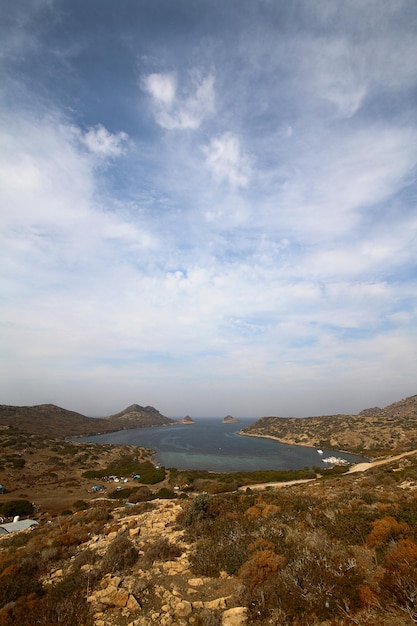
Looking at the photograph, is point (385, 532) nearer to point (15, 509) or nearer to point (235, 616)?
point (235, 616)

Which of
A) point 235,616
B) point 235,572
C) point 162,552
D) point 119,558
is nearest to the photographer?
point 235,616

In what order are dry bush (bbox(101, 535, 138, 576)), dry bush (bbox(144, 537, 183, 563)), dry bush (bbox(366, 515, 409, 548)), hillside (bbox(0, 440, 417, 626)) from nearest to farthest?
1. hillside (bbox(0, 440, 417, 626))
2. dry bush (bbox(366, 515, 409, 548))
3. dry bush (bbox(101, 535, 138, 576))
4. dry bush (bbox(144, 537, 183, 563))

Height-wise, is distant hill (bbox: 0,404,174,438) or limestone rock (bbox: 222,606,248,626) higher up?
limestone rock (bbox: 222,606,248,626)

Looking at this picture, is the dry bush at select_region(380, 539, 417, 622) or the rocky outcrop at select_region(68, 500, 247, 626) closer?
the dry bush at select_region(380, 539, 417, 622)

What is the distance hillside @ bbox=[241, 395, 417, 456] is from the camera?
8100cm

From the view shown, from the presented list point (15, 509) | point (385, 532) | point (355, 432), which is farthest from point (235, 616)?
point (355, 432)

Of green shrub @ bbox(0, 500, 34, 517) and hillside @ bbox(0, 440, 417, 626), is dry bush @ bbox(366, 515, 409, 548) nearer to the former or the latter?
hillside @ bbox(0, 440, 417, 626)

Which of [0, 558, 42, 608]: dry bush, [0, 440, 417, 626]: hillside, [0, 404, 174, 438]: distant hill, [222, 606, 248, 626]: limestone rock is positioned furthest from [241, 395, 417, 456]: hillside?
[0, 404, 174, 438]: distant hill

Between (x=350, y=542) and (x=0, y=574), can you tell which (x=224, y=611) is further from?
(x=0, y=574)

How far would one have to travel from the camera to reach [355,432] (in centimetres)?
9862

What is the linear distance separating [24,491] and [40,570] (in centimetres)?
3636

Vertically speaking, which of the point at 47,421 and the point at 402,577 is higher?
the point at 402,577

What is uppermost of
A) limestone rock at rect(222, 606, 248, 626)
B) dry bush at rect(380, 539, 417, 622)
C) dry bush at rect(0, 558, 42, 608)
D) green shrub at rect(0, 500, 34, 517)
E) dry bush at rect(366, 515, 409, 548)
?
dry bush at rect(380, 539, 417, 622)

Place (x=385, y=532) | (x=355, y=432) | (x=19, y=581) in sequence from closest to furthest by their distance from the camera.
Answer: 1. (x=19, y=581)
2. (x=385, y=532)
3. (x=355, y=432)
